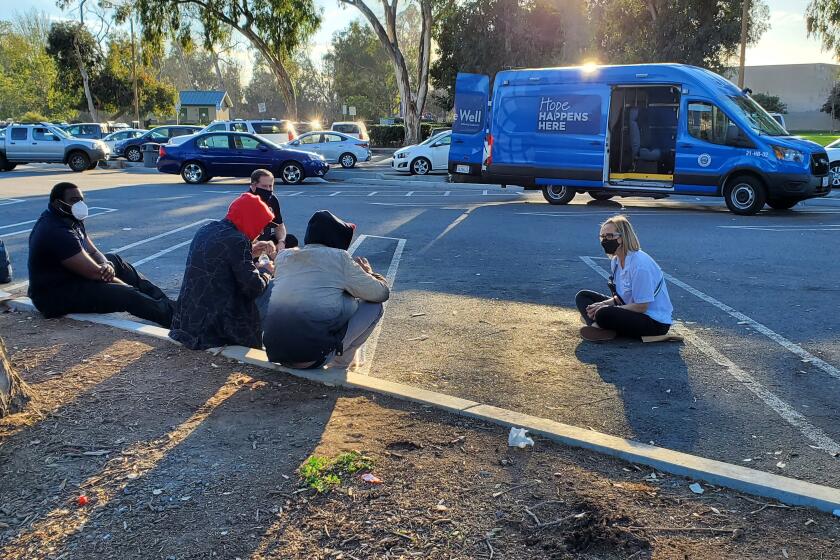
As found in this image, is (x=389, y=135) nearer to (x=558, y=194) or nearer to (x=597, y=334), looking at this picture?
(x=558, y=194)

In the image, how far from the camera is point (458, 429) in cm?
400

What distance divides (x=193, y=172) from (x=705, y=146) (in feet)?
48.1

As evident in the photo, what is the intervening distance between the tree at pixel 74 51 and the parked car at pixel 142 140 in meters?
22.7

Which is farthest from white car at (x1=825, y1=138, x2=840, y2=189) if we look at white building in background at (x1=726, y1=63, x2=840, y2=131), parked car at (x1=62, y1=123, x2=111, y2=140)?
white building in background at (x1=726, y1=63, x2=840, y2=131)

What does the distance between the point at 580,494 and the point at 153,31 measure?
4221 cm

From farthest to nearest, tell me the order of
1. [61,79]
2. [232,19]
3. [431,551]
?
[61,79]
[232,19]
[431,551]

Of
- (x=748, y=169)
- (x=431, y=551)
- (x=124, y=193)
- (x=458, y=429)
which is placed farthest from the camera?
(x=124, y=193)

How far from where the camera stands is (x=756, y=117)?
14820 mm

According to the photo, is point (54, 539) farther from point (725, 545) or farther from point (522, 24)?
point (522, 24)

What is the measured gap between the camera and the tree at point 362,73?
3049 inches

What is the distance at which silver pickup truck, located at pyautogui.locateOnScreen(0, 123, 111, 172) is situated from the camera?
29359mm

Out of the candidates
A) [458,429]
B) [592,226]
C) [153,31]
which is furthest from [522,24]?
[458,429]

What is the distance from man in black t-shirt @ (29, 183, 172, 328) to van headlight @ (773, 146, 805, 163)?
11.8 meters

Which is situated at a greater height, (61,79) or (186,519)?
(61,79)
